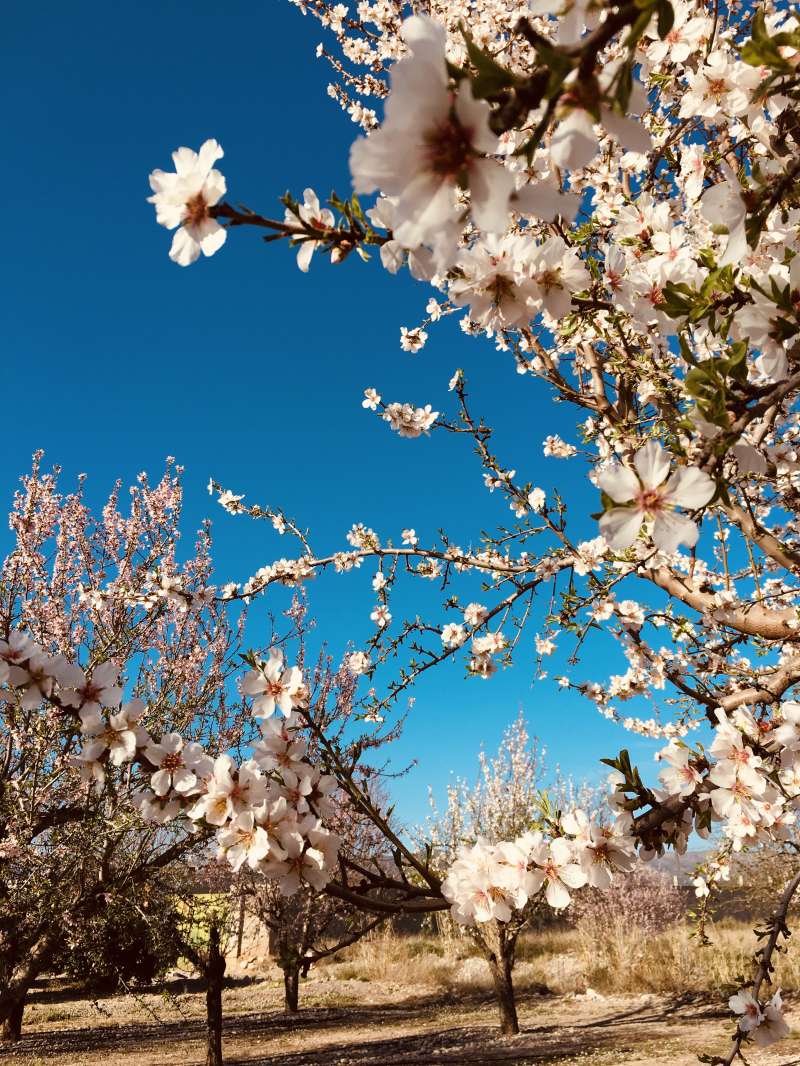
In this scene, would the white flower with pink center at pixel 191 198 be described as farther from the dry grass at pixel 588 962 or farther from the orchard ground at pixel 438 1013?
the dry grass at pixel 588 962

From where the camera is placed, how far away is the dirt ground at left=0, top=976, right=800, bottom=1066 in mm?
7164

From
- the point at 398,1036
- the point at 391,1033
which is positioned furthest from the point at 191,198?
the point at 391,1033

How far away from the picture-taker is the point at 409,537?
4.73 metres

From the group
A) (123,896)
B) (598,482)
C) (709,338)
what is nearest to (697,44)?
(709,338)

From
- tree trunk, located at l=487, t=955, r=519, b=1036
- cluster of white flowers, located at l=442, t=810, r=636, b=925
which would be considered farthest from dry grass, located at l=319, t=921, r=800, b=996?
cluster of white flowers, located at l=442, t=810, r=636, b=925

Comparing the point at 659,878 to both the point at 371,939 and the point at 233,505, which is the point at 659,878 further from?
the point at 233,505

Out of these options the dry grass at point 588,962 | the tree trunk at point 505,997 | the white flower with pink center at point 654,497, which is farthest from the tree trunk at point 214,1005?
the white flower with pink center at point 654,497

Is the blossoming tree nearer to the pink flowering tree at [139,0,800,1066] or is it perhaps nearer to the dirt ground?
the pink flowering tree at [139,0,800,1066]

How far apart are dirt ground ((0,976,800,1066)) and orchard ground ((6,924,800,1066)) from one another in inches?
1.3

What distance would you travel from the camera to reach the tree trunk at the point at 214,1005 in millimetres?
7488

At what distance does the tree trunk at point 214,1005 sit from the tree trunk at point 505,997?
11.9ft

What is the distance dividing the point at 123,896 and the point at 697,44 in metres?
6.99

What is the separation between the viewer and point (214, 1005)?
764 centimetres

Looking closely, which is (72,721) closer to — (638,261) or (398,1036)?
(638,261)
